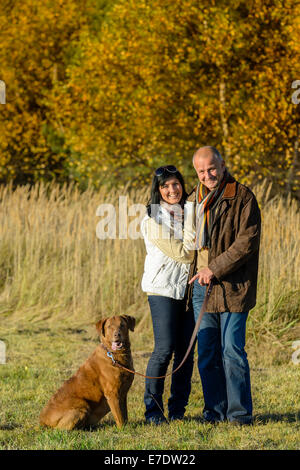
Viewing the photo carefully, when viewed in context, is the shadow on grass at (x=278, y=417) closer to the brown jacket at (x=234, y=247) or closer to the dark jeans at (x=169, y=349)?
the dark jeans at (x=169, y=349)

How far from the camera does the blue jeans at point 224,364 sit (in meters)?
4.41

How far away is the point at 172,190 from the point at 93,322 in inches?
178

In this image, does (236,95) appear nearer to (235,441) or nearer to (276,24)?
(276,24)

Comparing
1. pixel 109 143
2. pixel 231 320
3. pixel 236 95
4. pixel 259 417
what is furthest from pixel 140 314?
pixel 109 143

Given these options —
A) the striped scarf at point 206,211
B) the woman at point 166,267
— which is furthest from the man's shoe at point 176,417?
the striped scarf at point 206,211

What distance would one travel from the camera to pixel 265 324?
736 centimetres

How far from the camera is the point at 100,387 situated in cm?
459

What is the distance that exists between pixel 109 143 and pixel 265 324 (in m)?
9.77

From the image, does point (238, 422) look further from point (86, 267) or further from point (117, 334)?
point (86, 267)

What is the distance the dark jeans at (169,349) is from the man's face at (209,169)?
2.72ft

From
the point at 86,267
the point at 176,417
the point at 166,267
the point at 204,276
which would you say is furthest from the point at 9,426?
the point at 86,267

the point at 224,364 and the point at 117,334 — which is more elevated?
the point at 117,334

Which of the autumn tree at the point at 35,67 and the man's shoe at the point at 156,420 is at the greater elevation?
the autumn tree at the point at 35,67

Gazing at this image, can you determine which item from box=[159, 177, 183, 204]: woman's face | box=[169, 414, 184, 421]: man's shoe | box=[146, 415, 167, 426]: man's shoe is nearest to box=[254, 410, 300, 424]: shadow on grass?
box=[169, 414, 184, 421]: man's shoe
